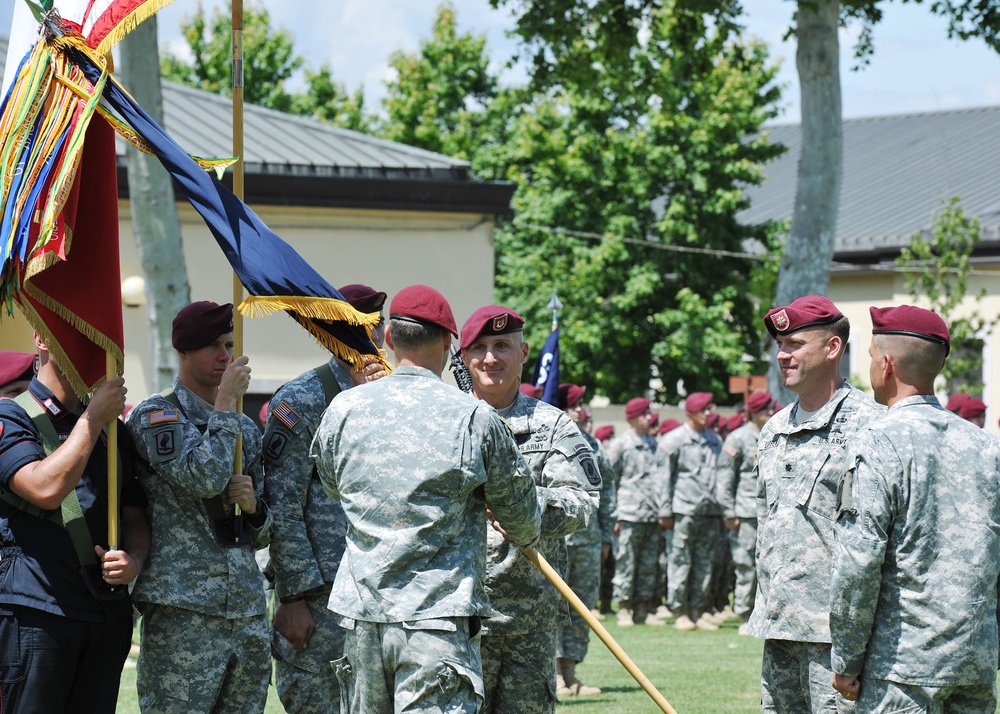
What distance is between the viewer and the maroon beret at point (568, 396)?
1297cm

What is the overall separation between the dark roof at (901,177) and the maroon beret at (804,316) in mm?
21876

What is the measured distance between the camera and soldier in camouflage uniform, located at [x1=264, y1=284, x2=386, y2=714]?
571cm

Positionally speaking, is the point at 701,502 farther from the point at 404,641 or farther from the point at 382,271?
the point at 404,641

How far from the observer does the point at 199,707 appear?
5.24 meters

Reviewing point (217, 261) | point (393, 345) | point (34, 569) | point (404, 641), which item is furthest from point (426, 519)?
point (217, 261)

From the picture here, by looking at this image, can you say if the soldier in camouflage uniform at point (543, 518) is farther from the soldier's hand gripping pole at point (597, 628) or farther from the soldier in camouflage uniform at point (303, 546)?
Result: the soldier in camouflage uniform at point (303, 546)

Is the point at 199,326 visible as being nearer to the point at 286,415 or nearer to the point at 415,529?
the point at 286,415

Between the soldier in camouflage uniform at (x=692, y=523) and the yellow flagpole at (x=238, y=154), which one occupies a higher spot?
the yellow flagpole at (x=238, y=154)

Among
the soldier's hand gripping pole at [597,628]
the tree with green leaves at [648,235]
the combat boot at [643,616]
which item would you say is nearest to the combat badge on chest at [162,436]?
the soldier's hand gripping pole at [597,628]

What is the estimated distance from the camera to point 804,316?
5.79 metres

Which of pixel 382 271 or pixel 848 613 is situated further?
pixel 382 271

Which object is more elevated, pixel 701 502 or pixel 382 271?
pixel 382 271

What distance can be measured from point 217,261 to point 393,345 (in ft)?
46.2

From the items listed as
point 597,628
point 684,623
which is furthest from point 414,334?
point 684,623
